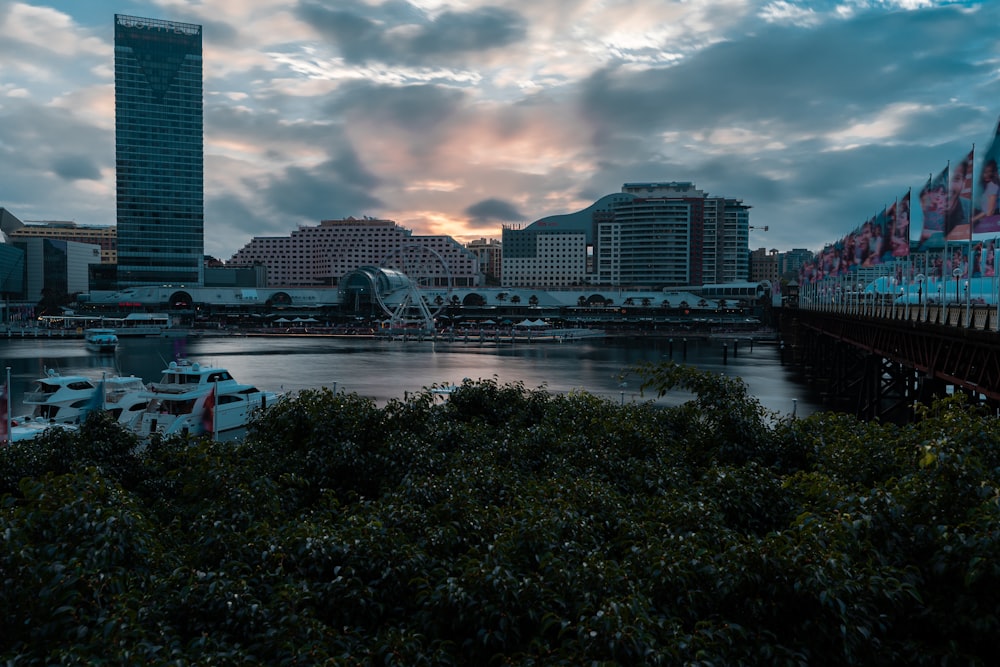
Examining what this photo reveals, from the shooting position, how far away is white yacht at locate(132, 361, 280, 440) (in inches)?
1085

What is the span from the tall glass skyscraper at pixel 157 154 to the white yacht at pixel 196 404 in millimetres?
163803

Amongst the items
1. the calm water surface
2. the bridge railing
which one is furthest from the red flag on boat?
the bridge railing

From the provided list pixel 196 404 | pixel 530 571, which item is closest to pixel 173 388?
pixel 196 404

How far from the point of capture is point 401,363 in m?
79.8

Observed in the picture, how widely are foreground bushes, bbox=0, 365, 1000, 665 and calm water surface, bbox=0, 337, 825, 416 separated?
29.6 m

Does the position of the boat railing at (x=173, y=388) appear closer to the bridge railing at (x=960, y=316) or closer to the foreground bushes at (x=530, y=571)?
the foreground bushes at (x=530, y=571)

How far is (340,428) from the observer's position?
1427 cm

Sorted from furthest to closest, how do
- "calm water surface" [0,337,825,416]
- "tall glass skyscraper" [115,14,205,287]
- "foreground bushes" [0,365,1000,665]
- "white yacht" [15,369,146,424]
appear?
"tall glass skyscraper" [115,14,205,287] < "calm water surface" [0,337,825,416] < "white yacht" [15,369,146,424] < "foreground bushes" [0,365,1000,665]

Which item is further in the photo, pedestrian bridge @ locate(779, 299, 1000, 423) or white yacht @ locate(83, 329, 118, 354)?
white yacht @ locate(83, 329, 118, 354)

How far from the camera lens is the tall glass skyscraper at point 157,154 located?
7318 inches

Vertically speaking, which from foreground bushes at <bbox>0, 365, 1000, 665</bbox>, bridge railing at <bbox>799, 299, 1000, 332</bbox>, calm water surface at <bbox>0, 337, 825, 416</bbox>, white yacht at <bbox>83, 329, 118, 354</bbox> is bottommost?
calm water surface at <bbox>0, 337, 825, 416</bbox>

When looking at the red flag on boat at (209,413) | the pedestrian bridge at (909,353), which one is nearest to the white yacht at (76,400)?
Answer: the red flag on boat at (209,413)

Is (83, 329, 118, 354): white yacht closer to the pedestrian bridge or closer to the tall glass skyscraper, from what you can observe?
the pedestrian bridge

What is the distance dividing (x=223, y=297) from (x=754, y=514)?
17244cm
